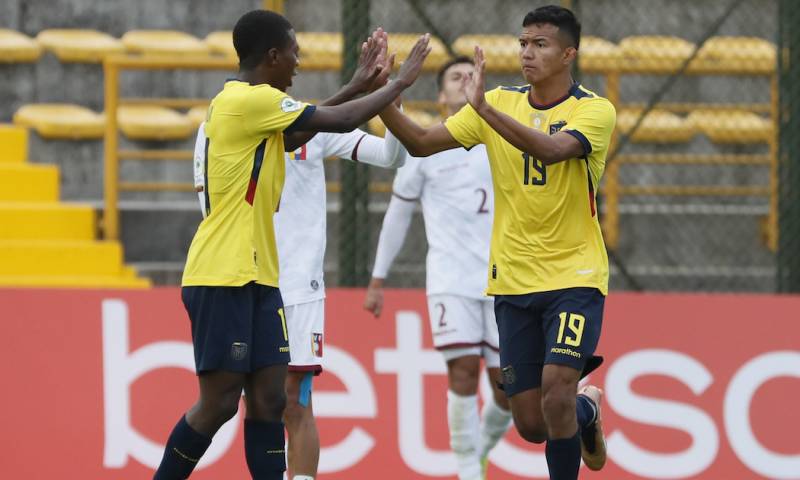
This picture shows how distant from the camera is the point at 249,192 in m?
5.49

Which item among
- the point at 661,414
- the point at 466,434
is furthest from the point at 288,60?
the point at 661,414

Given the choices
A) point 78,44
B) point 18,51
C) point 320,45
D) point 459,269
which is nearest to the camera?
point 459,269

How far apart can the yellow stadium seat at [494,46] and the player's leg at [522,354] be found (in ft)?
11.2

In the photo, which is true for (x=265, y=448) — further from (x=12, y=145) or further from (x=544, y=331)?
(x=12, y=145)

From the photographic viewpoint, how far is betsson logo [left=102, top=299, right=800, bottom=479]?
7938 mm

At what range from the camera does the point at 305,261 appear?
6.55 m

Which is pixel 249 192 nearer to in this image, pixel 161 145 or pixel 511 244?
pixel 511 244

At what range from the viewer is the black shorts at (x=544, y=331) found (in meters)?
5.80

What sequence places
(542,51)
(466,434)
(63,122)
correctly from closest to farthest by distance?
1. (542,51)
2. (466,434)
3. (63,122)


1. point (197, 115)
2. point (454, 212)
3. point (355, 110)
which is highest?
point (197, 115)

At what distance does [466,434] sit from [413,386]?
0.68 m

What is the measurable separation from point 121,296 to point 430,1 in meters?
3.93

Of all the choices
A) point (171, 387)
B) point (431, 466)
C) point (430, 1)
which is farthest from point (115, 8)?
point (431, 466)

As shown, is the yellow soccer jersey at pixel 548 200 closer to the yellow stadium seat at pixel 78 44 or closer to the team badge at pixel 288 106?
the team badge at pixel 288 106
